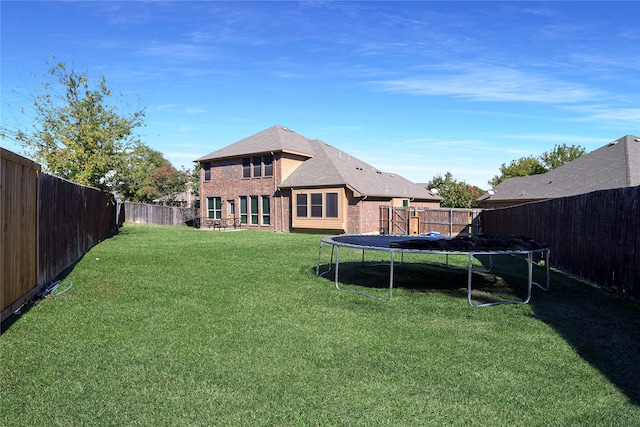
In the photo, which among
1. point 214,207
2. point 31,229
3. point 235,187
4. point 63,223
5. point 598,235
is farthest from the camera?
point 214,207

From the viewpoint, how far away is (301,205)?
24.2 meters

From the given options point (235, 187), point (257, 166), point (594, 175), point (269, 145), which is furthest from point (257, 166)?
point (594, 175)

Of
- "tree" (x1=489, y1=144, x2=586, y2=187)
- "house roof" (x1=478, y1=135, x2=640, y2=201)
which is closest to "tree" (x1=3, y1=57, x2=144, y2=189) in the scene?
"house roof" (x1=478, y1=135, x2=640, y2=201)

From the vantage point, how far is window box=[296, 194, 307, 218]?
24.0 m

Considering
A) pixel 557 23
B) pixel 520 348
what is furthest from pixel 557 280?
pixel 557 23

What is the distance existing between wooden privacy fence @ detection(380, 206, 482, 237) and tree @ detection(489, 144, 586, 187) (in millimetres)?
28806

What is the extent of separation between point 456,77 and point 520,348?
41.8ft

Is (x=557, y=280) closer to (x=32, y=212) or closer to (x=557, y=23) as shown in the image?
(x=557, y=23)

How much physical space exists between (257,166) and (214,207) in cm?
500

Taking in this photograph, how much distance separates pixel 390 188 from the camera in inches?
1037

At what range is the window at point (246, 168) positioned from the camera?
26.8 meters

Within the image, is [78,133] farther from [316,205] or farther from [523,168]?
[523,168]

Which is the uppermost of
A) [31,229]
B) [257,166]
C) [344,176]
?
[257,166]

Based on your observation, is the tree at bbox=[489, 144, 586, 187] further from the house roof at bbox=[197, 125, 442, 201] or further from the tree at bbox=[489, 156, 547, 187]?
the house roof at bbox=[197, 125, 442, 201]
